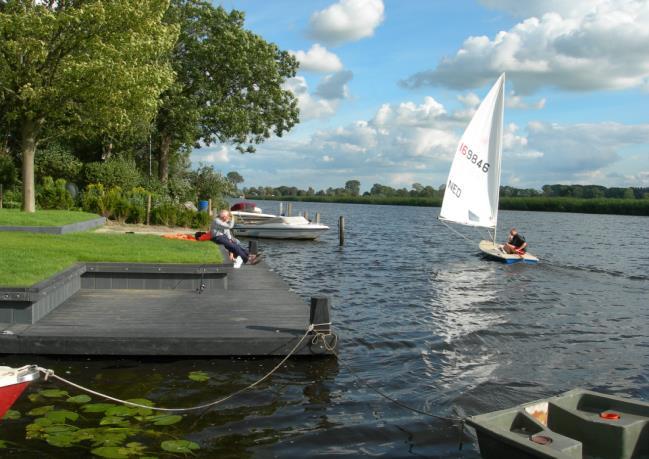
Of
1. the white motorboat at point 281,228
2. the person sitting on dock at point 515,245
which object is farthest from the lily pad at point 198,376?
the white motorboat at point 281,228

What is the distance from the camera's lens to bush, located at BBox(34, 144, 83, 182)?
32969mm

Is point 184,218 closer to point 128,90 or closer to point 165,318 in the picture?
point 128,90

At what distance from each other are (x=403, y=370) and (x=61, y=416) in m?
5.48

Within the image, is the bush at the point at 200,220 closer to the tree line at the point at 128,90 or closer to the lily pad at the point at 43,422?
the tree line at the point at 128,90

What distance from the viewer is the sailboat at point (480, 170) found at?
28.7 m

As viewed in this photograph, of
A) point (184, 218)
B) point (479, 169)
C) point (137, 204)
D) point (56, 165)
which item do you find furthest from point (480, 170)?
Answer: point (56, 165)

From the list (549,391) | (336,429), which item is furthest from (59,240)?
(549,391)

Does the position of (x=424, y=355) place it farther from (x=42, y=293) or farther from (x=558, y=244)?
(x=558, y=244)

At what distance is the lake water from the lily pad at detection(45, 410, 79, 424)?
0.26 meters

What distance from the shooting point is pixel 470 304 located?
1731 centimetres

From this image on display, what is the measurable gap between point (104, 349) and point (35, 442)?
262 centimetres

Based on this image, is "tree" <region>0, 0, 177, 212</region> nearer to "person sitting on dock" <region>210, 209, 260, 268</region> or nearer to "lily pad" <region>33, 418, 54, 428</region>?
"person sitting on dock" <region>210, 209, 260, 268</region>

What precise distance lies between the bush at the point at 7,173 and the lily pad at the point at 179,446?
2738 cm

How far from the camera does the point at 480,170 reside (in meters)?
29.2
